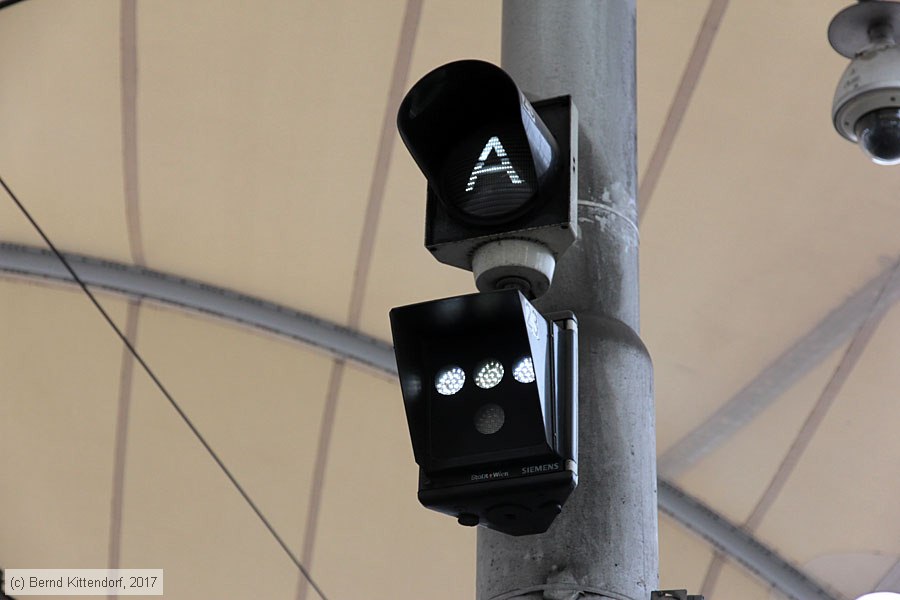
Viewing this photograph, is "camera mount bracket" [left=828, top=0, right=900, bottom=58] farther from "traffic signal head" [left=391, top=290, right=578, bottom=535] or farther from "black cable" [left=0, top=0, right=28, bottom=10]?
"black cable" [left=0, top=0, right=28, bottom=10]

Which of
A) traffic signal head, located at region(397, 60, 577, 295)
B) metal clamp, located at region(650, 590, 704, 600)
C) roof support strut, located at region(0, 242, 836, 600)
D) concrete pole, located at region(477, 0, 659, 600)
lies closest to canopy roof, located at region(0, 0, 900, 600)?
roof support strut, located at region(0, 242, 836, 600)

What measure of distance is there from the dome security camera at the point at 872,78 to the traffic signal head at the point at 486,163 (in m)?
1.37

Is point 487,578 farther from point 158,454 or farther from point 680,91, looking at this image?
point 158,454

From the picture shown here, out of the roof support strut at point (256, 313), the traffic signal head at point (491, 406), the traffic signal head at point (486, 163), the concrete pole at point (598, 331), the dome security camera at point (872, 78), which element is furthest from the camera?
the roof support strut at point (256, 313)

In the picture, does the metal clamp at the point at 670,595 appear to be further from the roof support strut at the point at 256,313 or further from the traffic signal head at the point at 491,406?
the roof support strut at the point at 256,313

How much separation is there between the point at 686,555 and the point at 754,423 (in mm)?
1213

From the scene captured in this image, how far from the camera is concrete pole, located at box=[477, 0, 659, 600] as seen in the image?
2799 mm

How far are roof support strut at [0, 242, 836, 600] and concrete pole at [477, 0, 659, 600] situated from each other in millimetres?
5890

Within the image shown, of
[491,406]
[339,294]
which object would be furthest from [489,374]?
[339,294]

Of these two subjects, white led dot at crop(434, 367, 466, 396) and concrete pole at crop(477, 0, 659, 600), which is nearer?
white led dot at crop(434, 367, 466, 396)

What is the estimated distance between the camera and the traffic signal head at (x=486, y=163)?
8.59 feet

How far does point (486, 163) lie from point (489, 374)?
17.2 inches

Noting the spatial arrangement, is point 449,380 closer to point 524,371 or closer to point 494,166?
point 524,371

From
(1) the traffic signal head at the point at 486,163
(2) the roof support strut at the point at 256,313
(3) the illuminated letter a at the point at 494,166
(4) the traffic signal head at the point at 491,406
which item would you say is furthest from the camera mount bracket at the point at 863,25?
(2) the roof support strut at the point at 256,313
